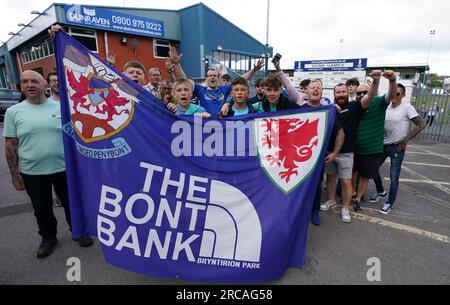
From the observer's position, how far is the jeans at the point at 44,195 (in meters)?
2.75

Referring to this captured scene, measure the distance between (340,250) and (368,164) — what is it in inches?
56.4

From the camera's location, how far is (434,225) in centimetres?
345

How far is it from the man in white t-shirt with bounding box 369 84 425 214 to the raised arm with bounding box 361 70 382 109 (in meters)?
0.81

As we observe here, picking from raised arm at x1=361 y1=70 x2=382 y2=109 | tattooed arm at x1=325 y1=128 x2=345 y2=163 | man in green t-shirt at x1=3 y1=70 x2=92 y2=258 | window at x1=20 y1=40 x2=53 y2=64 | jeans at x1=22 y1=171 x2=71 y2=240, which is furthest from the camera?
window at x1=20 y1=40 x2=53 y2=64

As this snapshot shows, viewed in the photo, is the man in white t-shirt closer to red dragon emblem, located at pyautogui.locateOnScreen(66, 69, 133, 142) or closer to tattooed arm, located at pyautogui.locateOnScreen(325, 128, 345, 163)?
tattooed arm, located at pyautogui.locateOnScreen(325, 128, 345, 163)

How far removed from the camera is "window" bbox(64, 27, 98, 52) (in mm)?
15828

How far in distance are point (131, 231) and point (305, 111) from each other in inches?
79.4

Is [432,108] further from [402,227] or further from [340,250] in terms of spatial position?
[340,250]

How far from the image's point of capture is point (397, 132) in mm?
3730

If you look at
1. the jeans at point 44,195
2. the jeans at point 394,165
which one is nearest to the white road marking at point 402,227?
the jeans at point 394,165

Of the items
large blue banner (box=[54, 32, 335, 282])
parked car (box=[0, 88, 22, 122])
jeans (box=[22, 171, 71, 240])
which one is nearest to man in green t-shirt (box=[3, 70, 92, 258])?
jeans (box=[22, 171, 71, 240])
